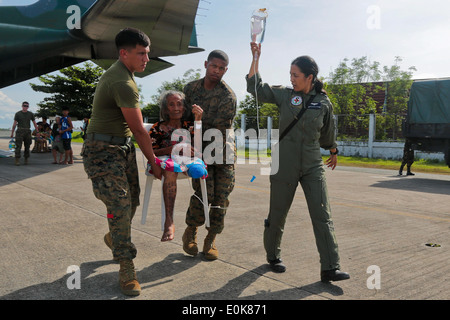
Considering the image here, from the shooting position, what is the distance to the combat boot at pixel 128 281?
2.94m

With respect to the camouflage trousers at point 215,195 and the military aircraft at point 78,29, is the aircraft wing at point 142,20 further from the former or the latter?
the camouflage trousers at point 215,195

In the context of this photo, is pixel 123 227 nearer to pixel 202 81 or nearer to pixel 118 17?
pixel 202 81

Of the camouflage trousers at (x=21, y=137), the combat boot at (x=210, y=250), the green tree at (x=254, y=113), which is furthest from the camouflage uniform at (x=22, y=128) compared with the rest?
the green tree at (x=254, y=113)

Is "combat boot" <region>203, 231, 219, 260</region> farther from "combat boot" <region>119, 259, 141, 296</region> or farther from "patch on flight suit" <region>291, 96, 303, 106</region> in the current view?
"patch on flight suit" <region>291, 96, 303, 106</region>

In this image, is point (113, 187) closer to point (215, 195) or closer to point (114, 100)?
point (114, 100)

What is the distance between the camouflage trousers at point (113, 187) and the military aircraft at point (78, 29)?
1185 centimetres

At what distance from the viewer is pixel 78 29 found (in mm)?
15398

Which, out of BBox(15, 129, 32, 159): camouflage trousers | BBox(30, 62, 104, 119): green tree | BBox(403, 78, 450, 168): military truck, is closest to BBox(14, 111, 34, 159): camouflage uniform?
BBox(15, 129, 32, 159): camouflage trousers

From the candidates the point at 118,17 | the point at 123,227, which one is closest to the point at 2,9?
the point at 118,17

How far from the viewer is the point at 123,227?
3.02 metres

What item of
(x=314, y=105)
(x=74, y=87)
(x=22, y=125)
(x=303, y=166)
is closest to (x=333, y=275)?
(x=303, y=166)

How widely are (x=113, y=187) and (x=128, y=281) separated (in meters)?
0.76

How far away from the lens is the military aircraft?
14156 mm
